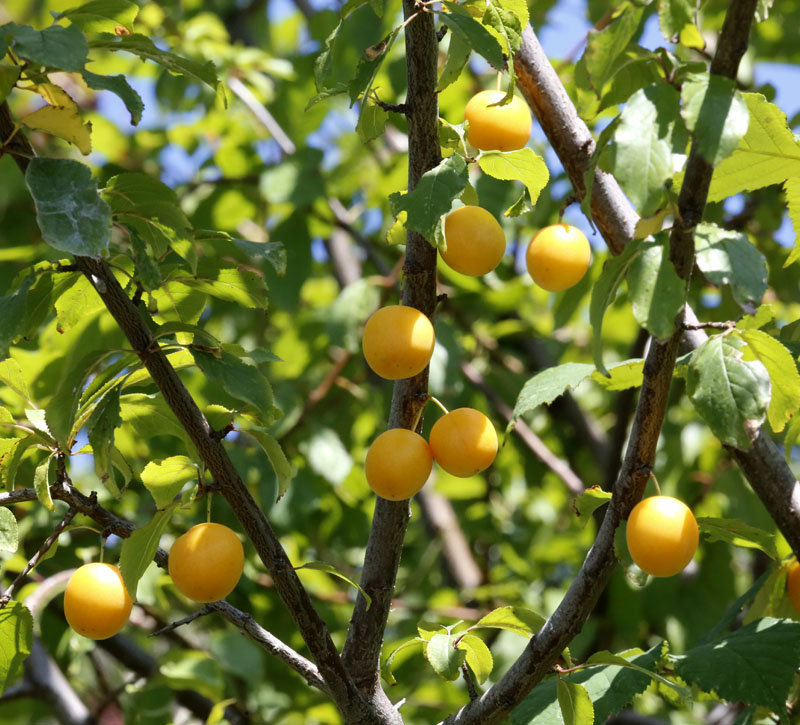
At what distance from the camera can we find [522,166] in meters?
1.08

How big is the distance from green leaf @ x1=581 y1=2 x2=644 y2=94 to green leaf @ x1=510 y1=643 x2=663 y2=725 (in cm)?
68

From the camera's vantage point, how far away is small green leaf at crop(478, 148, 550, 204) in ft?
3.54

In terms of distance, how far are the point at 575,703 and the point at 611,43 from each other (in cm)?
72

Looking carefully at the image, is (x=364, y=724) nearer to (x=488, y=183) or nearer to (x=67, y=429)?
(x=67, y=429)

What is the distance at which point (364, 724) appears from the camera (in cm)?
→ 113

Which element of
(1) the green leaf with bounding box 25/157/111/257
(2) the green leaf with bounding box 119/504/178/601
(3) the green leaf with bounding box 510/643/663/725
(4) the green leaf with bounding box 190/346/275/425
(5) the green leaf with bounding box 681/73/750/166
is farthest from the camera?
(3) the green leaf with bounding box 510/643/663/725

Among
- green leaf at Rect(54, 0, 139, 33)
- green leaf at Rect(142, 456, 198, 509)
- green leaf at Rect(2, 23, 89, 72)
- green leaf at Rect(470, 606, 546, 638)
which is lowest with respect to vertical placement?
green leaf at Rect(470, 606, 546, 638)

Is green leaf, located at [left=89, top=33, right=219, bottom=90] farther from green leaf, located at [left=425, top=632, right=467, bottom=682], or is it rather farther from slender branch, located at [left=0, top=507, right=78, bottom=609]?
green leaf, located at [left=425, top=632, right=467, bottom=682]

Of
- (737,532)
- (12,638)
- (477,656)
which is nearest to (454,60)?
(737,532)

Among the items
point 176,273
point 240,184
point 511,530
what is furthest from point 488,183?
point 511,530

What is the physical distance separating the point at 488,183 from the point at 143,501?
1.45m

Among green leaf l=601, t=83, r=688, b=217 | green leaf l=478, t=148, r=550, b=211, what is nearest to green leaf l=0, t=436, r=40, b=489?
green leaf l=478, t=148, r=550, b=211

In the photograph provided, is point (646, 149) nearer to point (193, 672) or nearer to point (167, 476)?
point (167, 476)

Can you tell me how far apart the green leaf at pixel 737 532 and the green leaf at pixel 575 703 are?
0.24m
